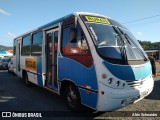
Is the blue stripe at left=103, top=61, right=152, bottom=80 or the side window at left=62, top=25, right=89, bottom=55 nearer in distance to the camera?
the blue stripe at left=103, top=61, right=152, bottom=80

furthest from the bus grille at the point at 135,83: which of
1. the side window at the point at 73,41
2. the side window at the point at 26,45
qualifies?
the side window at the point at 26,45

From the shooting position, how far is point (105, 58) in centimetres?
492

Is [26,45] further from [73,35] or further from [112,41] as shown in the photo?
[112,41]

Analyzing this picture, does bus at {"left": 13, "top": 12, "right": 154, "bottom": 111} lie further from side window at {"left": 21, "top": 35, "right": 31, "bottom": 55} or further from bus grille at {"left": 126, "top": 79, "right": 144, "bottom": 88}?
side window at {"left": 21, "top": 35, "right": 31, "bottom": 55}

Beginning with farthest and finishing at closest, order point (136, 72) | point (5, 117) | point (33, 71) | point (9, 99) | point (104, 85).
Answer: point (33, 71) < point (9, 99) < point (5, 117) < point (136, 72) < point (104, 85)

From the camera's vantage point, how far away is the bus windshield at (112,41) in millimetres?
5152

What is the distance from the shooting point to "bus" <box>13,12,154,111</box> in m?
4.84

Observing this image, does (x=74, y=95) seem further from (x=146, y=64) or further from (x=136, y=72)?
(x=146, y=64)

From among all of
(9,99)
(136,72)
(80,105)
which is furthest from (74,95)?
(9,99)

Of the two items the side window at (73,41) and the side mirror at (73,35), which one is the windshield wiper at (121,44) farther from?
the side mirror at (73,35)

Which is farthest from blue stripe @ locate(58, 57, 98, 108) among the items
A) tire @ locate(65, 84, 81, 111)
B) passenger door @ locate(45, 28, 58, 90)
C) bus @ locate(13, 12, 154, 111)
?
passenger door @ locate(45, 28, 58, 90)

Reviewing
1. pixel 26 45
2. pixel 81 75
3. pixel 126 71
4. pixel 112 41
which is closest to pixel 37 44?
pixel 26 45

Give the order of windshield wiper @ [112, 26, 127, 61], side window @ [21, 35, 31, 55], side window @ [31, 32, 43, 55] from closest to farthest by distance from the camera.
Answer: windshield wiper @ [112, 26, 127, 61]
side window @ [31, 32, 43, 55]
side window @ [21, 35, 31, 55]

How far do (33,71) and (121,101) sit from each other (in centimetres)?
543
